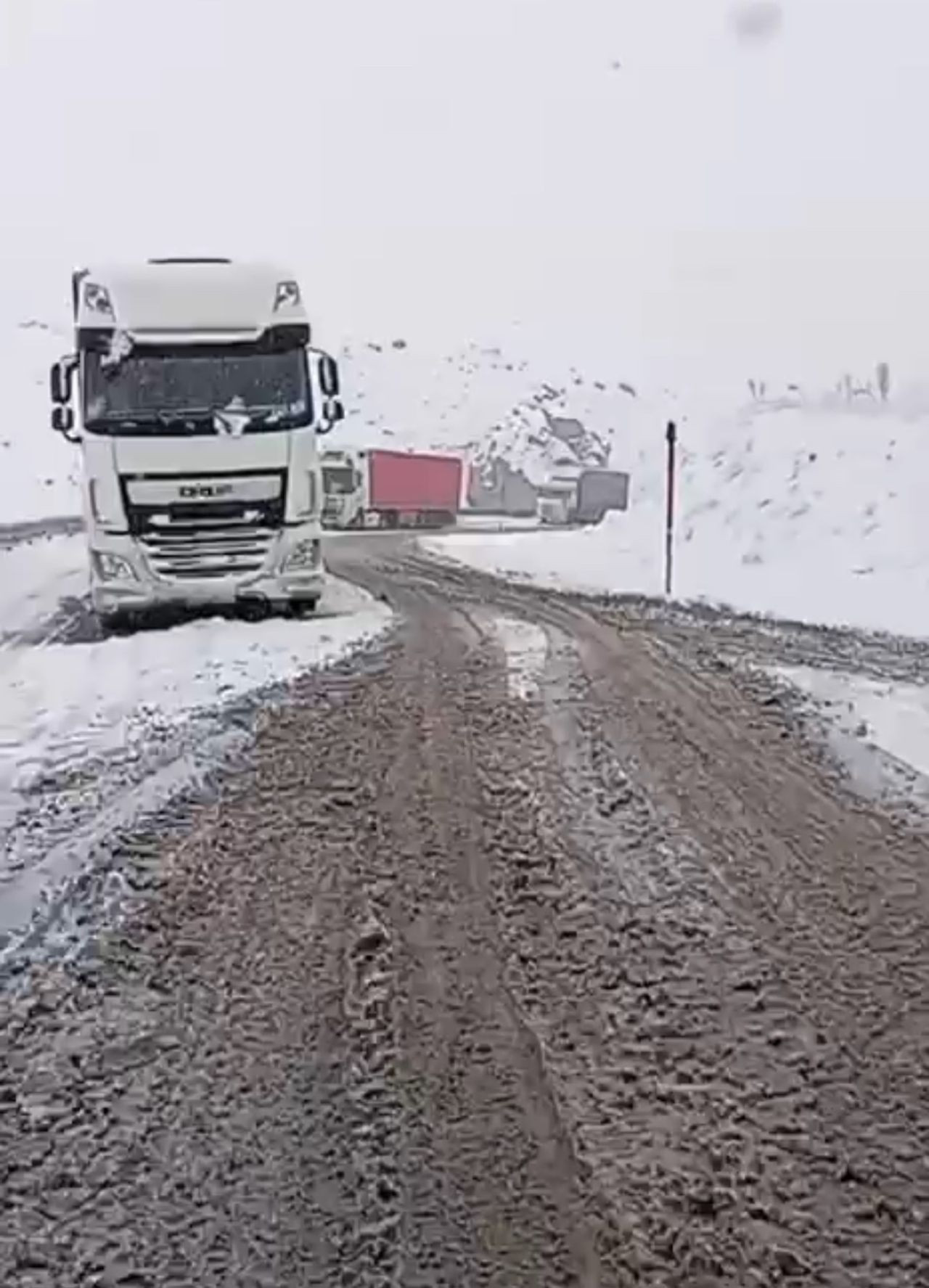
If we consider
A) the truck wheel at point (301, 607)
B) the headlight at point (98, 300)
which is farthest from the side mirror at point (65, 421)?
the truck wheel at point (301, 607)

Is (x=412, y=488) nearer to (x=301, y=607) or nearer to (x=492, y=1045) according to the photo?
(x=301, y=607)

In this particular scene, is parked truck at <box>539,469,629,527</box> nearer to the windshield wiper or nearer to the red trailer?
the red trailer

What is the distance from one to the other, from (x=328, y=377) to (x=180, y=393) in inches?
61.5

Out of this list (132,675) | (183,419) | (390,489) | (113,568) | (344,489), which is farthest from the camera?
(390,489)

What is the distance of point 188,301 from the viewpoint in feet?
54.0

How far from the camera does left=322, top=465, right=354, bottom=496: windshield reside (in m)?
48.2

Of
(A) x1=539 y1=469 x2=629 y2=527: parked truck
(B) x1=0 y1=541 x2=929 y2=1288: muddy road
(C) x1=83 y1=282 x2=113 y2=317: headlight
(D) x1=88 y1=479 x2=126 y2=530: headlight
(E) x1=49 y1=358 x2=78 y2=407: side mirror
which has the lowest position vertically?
(A) x1=539 y1=469 x2=629 y2=527: parked truck

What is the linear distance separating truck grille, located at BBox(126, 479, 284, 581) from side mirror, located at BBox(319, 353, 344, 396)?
1.08 meters

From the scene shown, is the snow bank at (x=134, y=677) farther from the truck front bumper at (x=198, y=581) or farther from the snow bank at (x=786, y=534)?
the snow bank at (x=786, y=534)

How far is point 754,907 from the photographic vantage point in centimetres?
630

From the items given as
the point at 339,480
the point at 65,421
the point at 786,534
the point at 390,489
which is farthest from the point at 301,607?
the point at 390,489

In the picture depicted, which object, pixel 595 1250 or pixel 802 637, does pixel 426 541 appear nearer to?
pixel 802 637

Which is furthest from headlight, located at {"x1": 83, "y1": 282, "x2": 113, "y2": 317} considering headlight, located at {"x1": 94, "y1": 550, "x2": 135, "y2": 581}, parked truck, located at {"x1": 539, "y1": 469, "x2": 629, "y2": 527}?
parked truck, located at {"x1": 539, "y1": 469, "x2": 629, "y2": 527}

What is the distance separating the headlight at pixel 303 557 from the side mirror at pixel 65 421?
2.51 m
